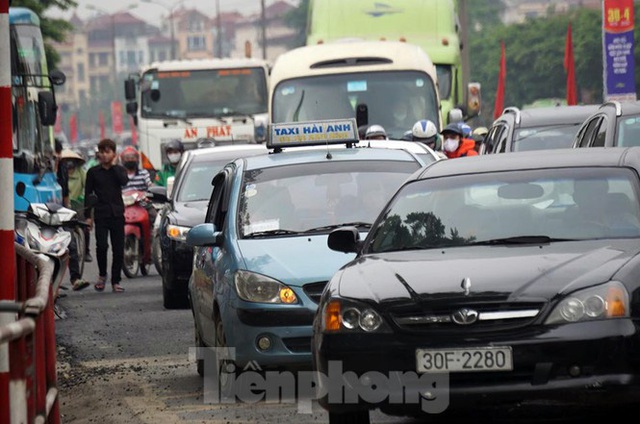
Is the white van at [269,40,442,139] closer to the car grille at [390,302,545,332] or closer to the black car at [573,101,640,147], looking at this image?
the black car at [573,101,640,147]

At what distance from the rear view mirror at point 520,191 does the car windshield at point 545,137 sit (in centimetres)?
858

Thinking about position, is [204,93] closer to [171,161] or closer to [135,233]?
[171,161]

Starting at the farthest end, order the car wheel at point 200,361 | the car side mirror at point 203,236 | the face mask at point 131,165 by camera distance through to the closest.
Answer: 1. the face mask at point 131,165
2. the car wheel at point 200,361
3. the car side mirror at point 203,236

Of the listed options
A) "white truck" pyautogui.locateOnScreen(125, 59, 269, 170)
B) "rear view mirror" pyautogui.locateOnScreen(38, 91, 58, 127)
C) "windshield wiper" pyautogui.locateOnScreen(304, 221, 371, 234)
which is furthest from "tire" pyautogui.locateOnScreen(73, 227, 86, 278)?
"white truck" pyautogui.locateOnScreen(125, 59, 269, 170)

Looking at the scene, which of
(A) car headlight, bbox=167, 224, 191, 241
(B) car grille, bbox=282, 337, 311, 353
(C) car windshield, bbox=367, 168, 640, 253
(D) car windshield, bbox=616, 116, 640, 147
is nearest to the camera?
(C) car windshield, bbox=367, 168, 640, 253

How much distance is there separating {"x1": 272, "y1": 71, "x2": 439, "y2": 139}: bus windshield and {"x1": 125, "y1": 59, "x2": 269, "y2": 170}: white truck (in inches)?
332

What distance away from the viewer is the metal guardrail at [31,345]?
6484 millimetres

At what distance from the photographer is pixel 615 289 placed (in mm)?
8227

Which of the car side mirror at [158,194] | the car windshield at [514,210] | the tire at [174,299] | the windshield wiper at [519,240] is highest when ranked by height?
the car windshield at [514,210]

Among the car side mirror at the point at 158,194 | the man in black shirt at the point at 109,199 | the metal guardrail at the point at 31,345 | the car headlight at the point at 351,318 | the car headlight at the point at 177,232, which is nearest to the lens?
the metal guardrail at the point at 31,345

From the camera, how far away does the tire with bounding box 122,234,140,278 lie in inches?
957

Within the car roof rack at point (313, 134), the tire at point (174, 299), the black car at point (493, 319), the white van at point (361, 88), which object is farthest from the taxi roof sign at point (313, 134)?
the white van at point (361, 88)

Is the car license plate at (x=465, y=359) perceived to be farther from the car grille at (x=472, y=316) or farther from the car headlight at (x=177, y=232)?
the car headlight at (x=177, y=232)

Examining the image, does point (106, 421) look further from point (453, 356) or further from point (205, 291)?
point (453, 356)
